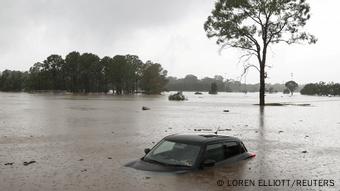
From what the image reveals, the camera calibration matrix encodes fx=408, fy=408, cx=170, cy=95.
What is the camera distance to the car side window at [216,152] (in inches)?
403

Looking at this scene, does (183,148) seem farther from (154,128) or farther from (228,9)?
(228,9)

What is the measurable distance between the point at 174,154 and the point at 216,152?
1.15 meters

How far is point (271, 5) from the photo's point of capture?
42625 mm

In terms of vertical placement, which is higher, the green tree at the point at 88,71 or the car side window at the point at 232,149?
the green tree at the point at 88,71

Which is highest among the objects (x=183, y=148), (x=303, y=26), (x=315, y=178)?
(x=303, y=26)

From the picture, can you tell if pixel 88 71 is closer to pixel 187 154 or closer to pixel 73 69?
pixel 73 69

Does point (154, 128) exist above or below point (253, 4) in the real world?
below

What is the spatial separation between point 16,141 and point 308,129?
14.6 m

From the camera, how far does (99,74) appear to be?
140 m

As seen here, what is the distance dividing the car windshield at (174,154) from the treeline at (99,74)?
121 m

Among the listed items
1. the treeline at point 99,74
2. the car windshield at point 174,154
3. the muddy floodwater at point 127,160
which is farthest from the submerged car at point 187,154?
the treeline at point 99,74

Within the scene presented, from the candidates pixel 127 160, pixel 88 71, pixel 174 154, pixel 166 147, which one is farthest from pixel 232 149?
pixel 88 71

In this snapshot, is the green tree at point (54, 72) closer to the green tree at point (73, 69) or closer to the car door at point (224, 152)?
the green tree at point (73, 69)

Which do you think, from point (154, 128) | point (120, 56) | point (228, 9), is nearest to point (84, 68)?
point (120, 56)
